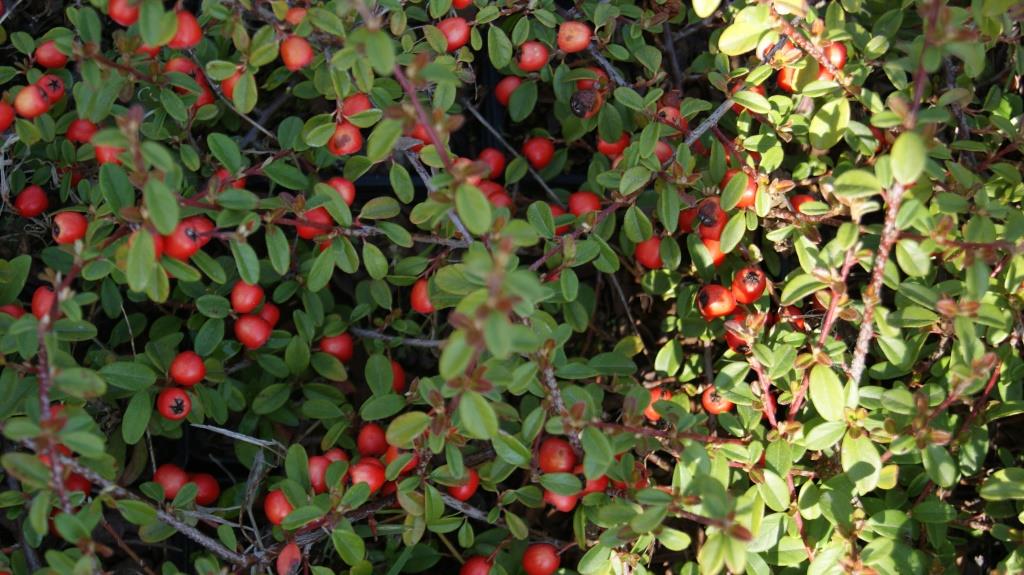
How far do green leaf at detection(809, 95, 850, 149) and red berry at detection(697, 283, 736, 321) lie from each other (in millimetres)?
500

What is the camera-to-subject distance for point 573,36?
2787 mm

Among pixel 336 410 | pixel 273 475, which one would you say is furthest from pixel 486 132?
pixel 273 475

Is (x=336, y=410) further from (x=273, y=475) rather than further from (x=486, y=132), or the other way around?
(x=486, y=132)

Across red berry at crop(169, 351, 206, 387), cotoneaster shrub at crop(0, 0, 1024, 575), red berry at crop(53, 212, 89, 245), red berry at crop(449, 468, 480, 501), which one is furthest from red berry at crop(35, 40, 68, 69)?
red berry at crop(449, 468, 480, 501)

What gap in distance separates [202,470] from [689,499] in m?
1.73

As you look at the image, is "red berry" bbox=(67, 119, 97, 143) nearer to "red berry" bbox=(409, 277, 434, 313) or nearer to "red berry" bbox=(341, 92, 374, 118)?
"red berry" bbox=(341, 92, 374, 118)

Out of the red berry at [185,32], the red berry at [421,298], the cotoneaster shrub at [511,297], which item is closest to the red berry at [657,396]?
the cotoneaster shrub at [511,297]

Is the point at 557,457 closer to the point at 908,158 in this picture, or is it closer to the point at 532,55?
the point at 908,158

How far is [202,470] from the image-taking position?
10.1 feet

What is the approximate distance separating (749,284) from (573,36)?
915 millimetres

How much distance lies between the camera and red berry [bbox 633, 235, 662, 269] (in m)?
2.88

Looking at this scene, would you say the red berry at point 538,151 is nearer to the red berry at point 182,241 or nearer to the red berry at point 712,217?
the red berry at point 712,217

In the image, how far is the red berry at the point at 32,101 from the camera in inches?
96.7

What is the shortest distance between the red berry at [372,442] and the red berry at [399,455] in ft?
0.21
